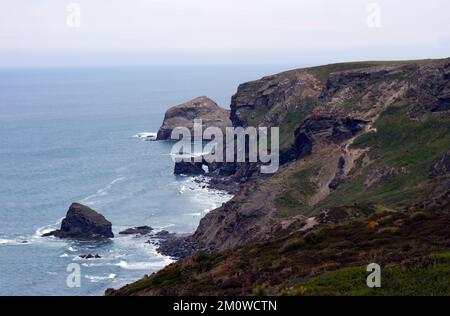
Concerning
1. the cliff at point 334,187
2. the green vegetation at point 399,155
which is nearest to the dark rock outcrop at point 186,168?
the cliff at point 334,187

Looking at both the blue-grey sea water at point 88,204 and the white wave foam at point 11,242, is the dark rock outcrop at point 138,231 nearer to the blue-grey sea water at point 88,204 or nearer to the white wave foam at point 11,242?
the blue-grey sea water at point 88,204

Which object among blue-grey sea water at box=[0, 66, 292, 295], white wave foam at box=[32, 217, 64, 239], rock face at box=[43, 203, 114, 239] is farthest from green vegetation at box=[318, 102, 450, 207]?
white wave foam at box=[32, 217, 64, 239]

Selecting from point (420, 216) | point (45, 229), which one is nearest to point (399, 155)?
point (45, 229)

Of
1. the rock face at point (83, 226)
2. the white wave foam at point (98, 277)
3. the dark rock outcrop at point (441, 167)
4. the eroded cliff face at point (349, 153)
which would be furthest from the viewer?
the rock face at point (83, 226)

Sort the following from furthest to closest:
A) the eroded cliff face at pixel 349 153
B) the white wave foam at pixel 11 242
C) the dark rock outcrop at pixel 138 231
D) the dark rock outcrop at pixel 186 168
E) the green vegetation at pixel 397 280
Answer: the dark rock outcrop at pixel 186 168, the dark rock outcrop at pixel 138 231, the white wave foam at pixel 11 242, the eroded cliff face at pixel 349 153, the green vegetation at pixel 397 280

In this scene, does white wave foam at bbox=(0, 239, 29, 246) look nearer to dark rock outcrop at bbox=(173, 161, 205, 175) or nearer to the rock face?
the rock face

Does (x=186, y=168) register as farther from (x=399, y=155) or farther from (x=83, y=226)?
(x=399, y=155)
